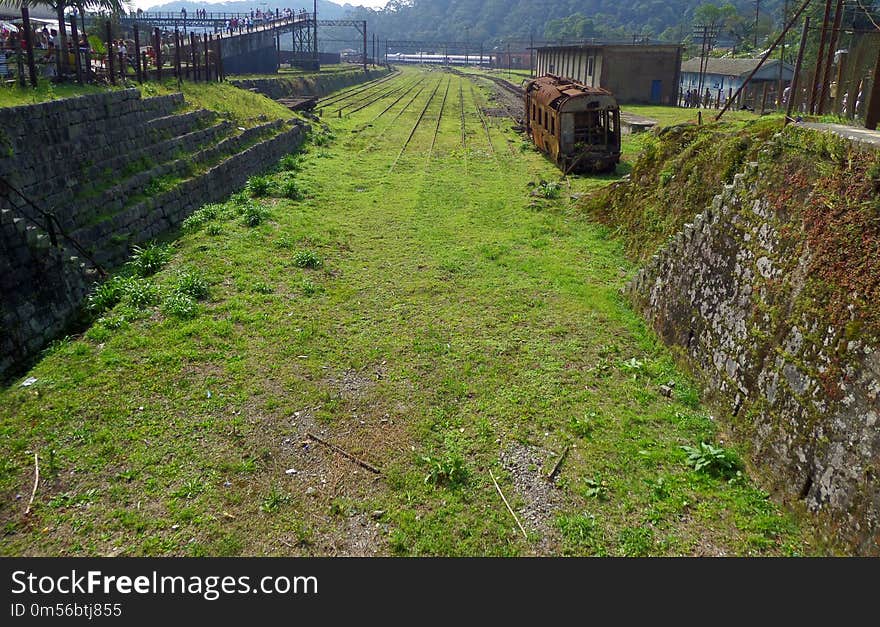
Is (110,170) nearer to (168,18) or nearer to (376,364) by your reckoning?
(376,364)

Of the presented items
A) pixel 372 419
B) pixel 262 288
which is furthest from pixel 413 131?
pixel 372 419

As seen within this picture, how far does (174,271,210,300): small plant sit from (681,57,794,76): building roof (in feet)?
136

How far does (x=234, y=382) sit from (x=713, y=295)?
262 inches

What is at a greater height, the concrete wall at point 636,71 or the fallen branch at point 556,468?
the concrete wall at point 636,71

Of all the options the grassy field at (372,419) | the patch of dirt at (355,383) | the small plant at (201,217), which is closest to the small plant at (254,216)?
the small plant at (201,217)

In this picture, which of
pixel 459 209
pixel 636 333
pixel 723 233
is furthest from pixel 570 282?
pixel 459 209

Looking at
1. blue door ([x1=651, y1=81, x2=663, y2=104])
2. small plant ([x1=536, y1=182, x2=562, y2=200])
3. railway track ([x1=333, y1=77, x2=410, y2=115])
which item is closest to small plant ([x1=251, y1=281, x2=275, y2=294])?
small plant ([x1=536, y1=182, x2=562, y2=200])

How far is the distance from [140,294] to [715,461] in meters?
9.44

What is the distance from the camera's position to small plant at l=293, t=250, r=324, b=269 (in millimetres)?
12969

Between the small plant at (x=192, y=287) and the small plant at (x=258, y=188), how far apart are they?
7.60 m

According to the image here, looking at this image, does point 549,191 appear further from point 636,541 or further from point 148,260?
point 636,541

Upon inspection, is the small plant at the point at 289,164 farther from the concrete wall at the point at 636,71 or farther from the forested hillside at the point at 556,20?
the forested hillside at the point at 556,20

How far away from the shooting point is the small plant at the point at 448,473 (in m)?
6.70

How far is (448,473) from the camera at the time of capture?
6.73 m
